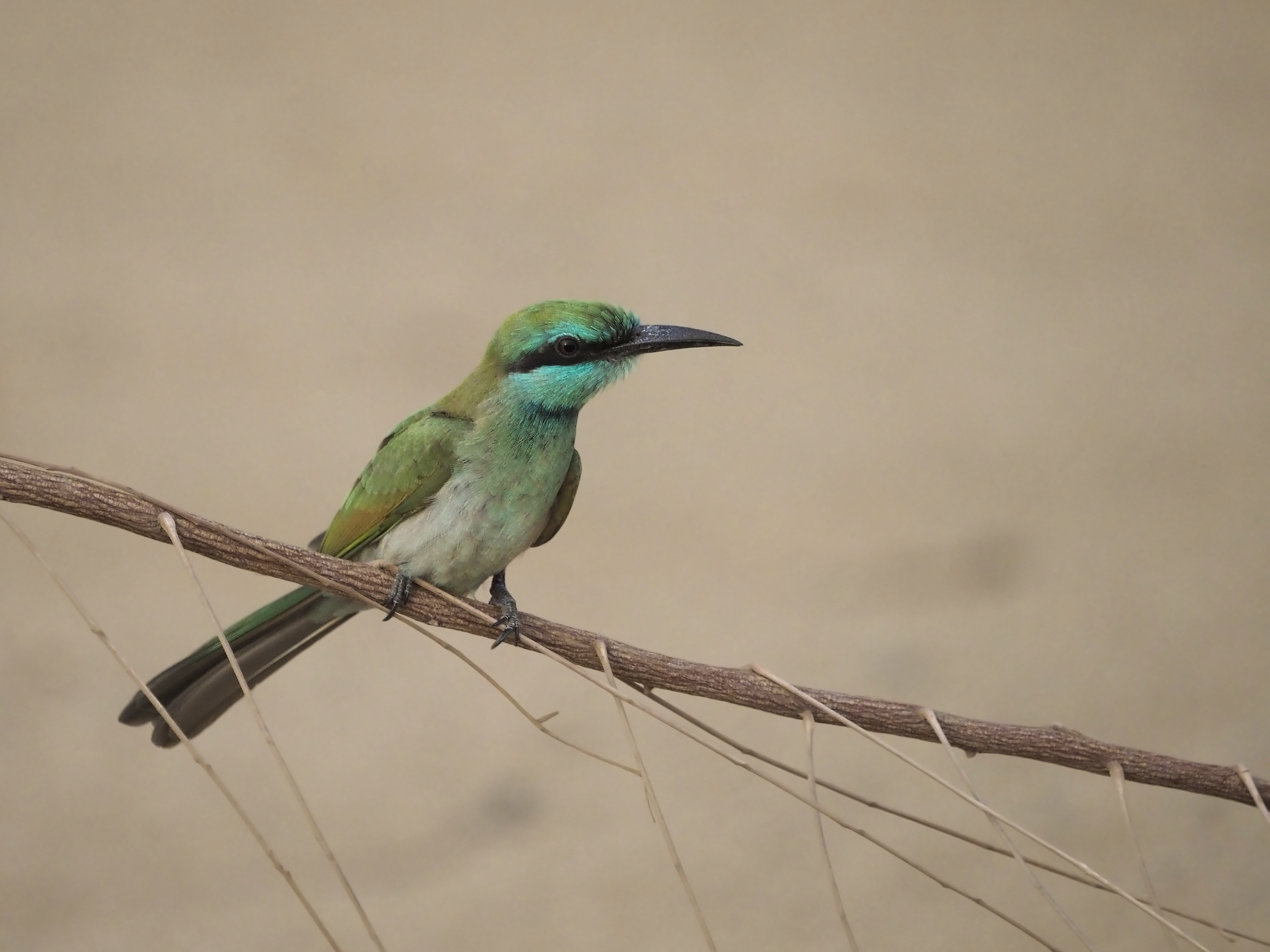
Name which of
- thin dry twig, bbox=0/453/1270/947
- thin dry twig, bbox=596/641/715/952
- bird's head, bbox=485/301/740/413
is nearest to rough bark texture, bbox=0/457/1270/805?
thin dry twig, bbox=0/453/1270/947

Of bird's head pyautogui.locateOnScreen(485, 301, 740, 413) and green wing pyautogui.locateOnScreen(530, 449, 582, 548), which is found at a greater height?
bird's head pyautogui.locateOnScreen(485, 301, 740, 413)

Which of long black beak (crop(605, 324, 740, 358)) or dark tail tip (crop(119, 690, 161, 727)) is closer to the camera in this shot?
dark tail tip (crop(119, 690, 161, 727))

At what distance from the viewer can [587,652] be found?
1250 mm

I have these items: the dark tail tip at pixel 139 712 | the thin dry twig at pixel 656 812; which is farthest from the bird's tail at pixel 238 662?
the thin dry twig at pixel 656 812

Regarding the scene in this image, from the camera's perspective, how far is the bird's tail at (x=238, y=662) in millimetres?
1511

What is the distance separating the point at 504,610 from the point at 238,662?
1.17ft

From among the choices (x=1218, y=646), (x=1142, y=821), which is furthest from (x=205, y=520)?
(x=1218, y=646)

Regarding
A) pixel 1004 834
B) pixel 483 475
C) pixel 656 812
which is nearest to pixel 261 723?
pixel 656 812

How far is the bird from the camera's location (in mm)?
1599

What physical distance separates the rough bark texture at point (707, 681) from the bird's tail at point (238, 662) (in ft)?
1.27

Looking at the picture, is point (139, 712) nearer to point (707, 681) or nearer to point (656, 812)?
point (707, 681)

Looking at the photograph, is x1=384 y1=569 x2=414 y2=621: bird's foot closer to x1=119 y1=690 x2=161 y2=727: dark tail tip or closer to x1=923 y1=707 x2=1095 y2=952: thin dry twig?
x1=119 y1=690 x2=161 y2=727: dark tail tip

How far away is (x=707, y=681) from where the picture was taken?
1.18m

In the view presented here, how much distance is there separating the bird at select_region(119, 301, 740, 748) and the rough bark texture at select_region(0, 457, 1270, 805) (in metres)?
0.38
